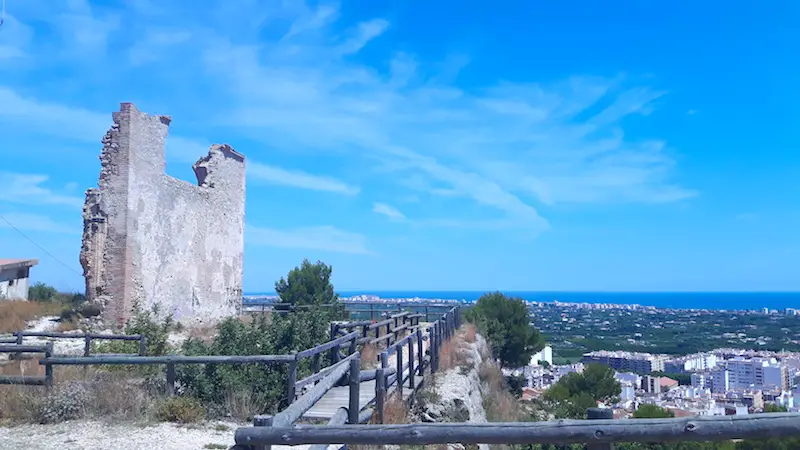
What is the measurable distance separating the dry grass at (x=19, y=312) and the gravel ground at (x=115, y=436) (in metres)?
11.7

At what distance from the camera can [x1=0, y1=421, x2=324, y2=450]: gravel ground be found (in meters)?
7.36

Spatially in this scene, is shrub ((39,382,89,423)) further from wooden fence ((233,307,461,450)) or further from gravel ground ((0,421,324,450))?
wooden fence ((233,307,461,450))

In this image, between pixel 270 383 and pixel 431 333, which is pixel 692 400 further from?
pixel 270 383

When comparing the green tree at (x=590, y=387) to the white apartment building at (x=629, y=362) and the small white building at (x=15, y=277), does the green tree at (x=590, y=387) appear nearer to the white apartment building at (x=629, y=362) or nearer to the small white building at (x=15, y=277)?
the white apartment building at (x=629, y=362)

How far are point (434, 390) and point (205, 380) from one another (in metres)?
4.11

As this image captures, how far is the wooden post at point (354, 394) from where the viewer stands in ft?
21.9

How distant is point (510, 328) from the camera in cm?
3086

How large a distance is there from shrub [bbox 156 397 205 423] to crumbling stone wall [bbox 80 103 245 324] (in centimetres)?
1123

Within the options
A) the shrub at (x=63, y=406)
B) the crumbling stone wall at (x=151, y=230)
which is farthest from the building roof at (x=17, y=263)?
the shrub at (x=63, y=406)

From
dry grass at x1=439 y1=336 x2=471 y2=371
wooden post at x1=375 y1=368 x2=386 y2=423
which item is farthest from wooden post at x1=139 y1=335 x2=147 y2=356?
wooden post at x1=375 y1=368 x2=386 y2=423

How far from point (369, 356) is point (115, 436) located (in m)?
6.93

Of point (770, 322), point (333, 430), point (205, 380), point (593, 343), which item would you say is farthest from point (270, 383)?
point (770, 322)

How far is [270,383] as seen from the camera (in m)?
9.77

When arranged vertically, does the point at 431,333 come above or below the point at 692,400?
above
